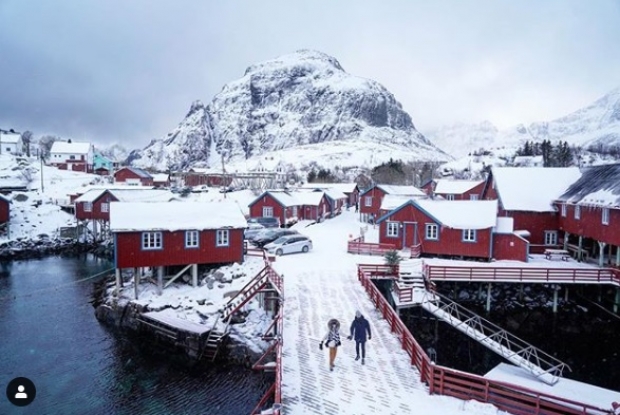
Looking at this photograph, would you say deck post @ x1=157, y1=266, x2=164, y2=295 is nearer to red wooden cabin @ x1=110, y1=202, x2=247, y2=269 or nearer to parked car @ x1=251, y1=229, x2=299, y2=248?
red wooden cabin @ x1=110, y1=202, x2=247, y2=269

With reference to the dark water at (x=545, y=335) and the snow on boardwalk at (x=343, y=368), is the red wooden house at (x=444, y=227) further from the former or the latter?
the snow on boardwalk at (x=343, y=368)

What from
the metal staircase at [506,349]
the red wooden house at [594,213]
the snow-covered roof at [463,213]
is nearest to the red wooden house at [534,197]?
the red wooden house at [594,213]

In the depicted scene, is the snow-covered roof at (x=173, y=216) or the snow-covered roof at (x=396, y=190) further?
the snow-covered roof at (x=396, y=190)

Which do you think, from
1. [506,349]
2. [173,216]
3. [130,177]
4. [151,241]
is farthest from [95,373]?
[130,177]

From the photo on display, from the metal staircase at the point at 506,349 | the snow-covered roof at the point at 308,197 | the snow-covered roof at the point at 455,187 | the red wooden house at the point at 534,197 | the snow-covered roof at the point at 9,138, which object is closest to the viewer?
the metal staircase at the point at 506,349

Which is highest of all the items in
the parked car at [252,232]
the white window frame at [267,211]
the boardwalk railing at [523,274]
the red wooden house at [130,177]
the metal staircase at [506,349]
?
the red wooden house at [130,177]

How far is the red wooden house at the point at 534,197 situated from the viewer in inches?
1415

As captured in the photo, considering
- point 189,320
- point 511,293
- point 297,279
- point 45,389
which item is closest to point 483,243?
point 511,293

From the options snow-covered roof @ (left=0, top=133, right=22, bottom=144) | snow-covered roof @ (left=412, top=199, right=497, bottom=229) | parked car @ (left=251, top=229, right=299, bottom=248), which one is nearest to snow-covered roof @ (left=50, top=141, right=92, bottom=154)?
snow-covered roof @ (left=0, top=133, right=22, bottom=144)

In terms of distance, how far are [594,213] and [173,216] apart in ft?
98.5

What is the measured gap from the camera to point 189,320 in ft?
78.6

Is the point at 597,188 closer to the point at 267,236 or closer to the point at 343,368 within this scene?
the point at 267,236

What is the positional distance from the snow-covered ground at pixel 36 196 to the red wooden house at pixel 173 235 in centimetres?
3449

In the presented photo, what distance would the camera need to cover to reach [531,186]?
126 feet
